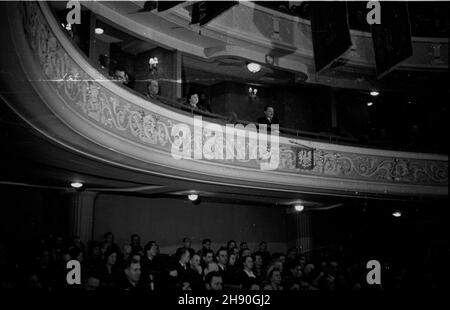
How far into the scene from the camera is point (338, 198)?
11422mm

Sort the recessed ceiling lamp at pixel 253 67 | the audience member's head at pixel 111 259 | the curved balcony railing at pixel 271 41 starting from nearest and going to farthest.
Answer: the audience member's head at pixel 111 259
the curved balcony railing at pixel 271 41
the recessed ceiling lamp at pixel 253 67

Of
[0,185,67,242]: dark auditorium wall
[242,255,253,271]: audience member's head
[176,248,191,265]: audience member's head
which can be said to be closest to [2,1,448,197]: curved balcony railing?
[176,248,191,265]: audience member's head

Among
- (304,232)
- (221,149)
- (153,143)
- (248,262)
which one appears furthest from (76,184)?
(304,232)

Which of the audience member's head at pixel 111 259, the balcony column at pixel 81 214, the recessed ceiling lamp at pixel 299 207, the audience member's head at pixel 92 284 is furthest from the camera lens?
the recessed ceiling lamp at pixel 299 207

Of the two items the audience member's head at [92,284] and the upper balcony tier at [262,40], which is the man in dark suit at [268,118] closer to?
the upper balcony tier at [262,40]

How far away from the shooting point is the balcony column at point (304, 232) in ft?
42.6

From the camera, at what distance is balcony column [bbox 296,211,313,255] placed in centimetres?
1298

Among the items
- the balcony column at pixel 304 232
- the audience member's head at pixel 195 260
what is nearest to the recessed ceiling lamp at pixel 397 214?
the balcony column at pixel 304 232

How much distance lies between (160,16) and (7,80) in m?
6.22

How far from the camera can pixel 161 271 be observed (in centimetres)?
675

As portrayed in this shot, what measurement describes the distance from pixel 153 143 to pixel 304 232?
20.8ft

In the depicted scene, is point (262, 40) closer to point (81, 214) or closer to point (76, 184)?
point (76, 184)

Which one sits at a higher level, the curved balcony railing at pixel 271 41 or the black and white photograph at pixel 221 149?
the curved balcony railing at pixel 271 41

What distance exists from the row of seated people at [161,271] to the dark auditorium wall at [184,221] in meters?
2.19
